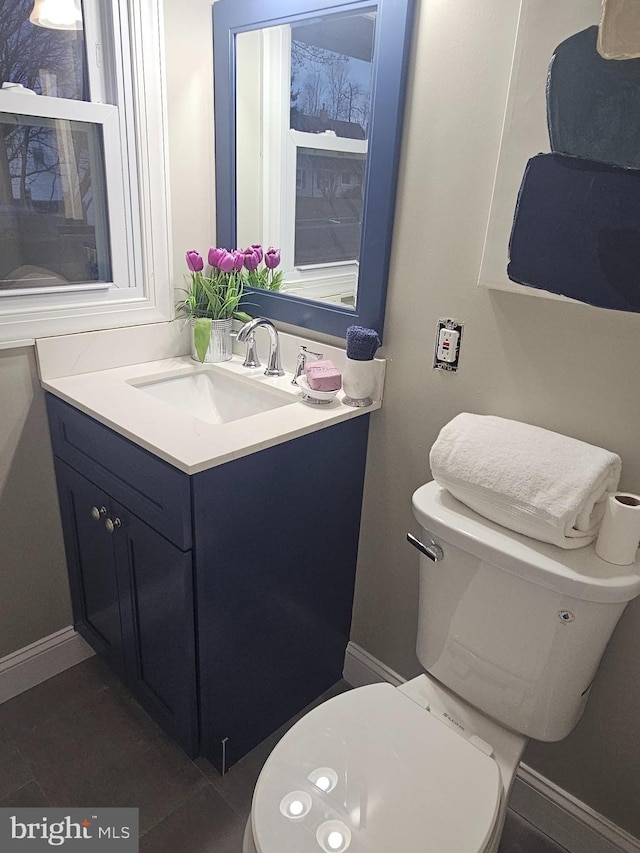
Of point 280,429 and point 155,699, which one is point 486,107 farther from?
point 155,699

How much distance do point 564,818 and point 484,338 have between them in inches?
44.1

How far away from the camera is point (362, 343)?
138 cm

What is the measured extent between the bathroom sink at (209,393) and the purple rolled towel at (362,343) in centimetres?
30

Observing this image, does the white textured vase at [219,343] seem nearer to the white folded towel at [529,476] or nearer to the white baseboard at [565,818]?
the white folded towel at [529,476]

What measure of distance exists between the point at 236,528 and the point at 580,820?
3.37 ft

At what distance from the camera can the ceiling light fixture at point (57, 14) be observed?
1.34 m

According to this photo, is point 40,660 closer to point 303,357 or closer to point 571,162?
point 303,357

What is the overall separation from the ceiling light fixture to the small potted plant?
1.90ft

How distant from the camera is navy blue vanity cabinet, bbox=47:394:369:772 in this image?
1.26m

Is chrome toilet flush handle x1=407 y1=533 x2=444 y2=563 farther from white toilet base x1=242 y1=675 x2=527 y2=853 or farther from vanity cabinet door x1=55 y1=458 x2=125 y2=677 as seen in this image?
vanity cabinet door x1=55 y1=458 x2=125 y2=677

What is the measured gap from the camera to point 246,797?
1477 millimetres

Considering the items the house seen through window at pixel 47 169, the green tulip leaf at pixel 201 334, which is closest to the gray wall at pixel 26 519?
the house seen through window at pixel 47 169

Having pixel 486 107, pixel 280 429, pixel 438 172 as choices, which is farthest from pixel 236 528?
pixel 486 107

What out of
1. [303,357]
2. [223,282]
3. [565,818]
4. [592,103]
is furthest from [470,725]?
[223,282]
